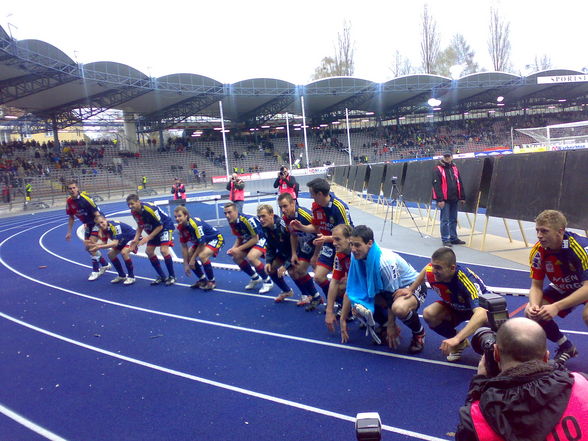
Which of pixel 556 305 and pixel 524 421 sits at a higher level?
pixel 524 421

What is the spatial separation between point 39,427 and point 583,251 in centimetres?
453

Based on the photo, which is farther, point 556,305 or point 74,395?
point 74,395

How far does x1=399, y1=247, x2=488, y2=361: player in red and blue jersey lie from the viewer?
3277 millimetres

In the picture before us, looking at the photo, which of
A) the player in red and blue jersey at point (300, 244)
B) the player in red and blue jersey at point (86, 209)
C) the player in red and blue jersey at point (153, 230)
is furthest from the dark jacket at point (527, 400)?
the player in red and blue jersey at point (86, 209)

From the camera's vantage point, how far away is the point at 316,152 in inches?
1731

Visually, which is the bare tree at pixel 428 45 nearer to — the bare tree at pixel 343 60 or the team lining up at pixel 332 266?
the bare tree at pixel 343 60

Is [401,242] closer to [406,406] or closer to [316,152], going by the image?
[406,406]

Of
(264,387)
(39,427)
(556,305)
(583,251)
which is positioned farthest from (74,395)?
(583,251)

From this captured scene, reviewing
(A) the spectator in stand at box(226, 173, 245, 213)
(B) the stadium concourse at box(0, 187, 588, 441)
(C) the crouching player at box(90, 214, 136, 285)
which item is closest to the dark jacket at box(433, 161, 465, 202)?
(B) the stadium concourse at box(0, 187, 588, 441)

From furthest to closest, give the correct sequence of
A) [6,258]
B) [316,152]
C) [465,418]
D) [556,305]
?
1. [316,152]
2. [6,258]
3. [556,305]
4. [465,418]

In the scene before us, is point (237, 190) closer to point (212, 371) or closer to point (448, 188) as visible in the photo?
point (448, 188)

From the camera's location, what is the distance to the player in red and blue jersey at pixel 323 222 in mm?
4930

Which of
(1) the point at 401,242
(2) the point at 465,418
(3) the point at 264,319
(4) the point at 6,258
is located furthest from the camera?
(4) the point at 6,258

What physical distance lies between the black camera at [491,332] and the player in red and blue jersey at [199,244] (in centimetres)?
525
